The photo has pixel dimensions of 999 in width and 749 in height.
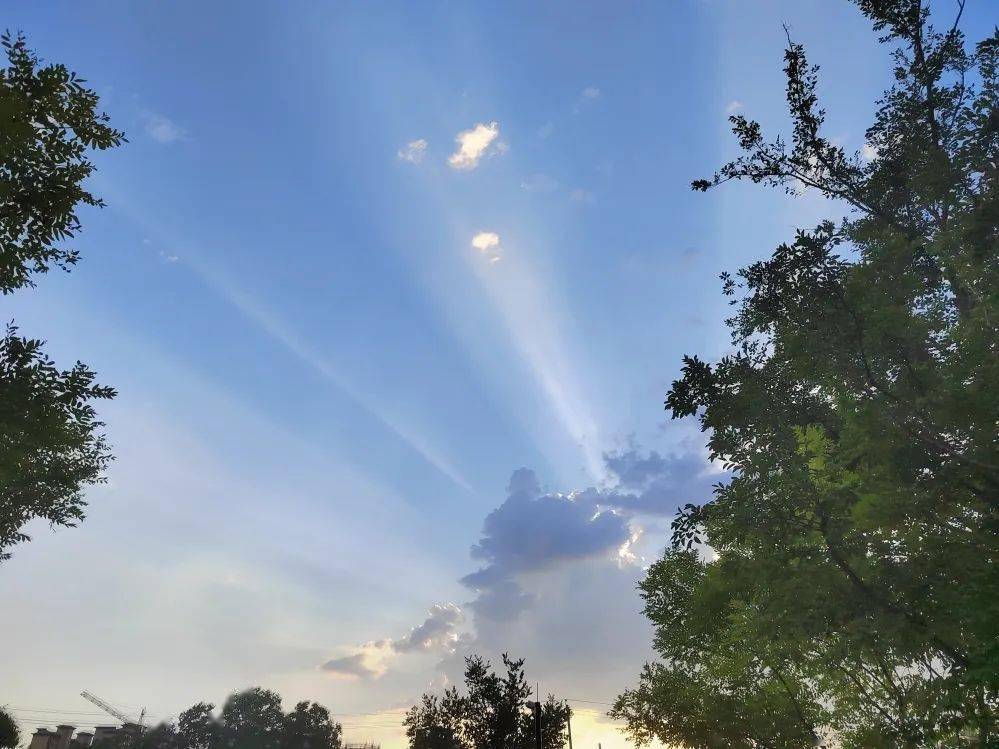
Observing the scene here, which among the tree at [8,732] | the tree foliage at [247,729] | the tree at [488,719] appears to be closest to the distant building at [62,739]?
the tree foliage at [247,729]

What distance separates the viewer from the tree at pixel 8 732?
2101 inches

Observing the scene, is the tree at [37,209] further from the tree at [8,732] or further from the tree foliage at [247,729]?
the tree foliage at [247,729]

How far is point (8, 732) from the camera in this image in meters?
54.3

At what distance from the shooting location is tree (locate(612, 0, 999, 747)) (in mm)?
10641

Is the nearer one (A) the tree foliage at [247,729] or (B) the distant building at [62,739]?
(B) the distant building at [62,739]

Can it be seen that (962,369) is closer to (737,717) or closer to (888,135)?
(888,135)

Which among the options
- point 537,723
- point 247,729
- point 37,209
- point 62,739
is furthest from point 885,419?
point 247,729

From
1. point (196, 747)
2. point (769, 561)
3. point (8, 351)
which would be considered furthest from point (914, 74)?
point (196, 747)

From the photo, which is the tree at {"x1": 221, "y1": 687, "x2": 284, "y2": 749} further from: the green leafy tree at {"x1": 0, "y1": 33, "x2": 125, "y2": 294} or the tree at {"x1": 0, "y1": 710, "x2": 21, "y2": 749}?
the green leafy tree at {"x1": 0, "y1": 33, "x2": 125, "y2": 294}

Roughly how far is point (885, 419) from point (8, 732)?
77.1m

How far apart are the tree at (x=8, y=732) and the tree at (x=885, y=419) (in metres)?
70.4

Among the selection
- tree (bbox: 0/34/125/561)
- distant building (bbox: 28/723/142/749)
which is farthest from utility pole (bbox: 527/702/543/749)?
distant building (bbox: 28/723/142/749)

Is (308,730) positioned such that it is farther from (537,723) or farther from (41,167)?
(41,167)

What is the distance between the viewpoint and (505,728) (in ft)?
117
